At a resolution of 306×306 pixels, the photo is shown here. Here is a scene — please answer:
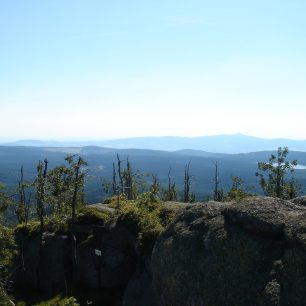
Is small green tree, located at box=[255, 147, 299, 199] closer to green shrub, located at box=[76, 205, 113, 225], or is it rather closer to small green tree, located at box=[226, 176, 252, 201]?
small green tree, located at box=[226, 176, 252, 201]

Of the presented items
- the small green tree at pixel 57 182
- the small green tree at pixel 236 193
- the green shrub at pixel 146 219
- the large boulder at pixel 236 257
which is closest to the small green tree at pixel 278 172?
the small green tree at pixel 236 193

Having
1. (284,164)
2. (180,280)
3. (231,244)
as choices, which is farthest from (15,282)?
(284,164)

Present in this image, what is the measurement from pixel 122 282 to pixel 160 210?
7.49m

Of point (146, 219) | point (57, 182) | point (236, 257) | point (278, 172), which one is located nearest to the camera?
point (236, 257)

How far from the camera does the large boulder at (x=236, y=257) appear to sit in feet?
54.5

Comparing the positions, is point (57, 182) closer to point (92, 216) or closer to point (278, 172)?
point (92, 216)

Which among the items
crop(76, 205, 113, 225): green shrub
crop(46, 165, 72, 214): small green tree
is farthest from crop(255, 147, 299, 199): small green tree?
crop(46, 165, 72, 214): small green tree

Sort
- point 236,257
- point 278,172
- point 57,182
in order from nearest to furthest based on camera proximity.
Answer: point 236,257, point 57,182, point 278,172

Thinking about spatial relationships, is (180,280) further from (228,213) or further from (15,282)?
(15,282)

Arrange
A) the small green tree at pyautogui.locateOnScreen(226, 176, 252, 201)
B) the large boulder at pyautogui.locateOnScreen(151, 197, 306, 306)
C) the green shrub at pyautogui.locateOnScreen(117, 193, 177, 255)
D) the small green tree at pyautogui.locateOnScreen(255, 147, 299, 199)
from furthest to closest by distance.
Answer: the small green tree at pyautogui.locateOnScreen(255, 147, 299, 199) < the small green tree at pyautogui.locateOnScreen(226, 176, 252, 201) < the green shrub at pyautogui.locateOnScreen(117, 193, 177, 255) < the large boulder at pyautogui.locateOnScreen(151, 197, 306, 306)

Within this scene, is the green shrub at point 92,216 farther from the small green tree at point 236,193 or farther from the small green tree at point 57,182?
the small green tree at point 236,193

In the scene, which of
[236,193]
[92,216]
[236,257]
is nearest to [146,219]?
[92,216]

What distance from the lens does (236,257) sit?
1827 cm

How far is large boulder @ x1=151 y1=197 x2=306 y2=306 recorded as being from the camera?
16.6 meters
